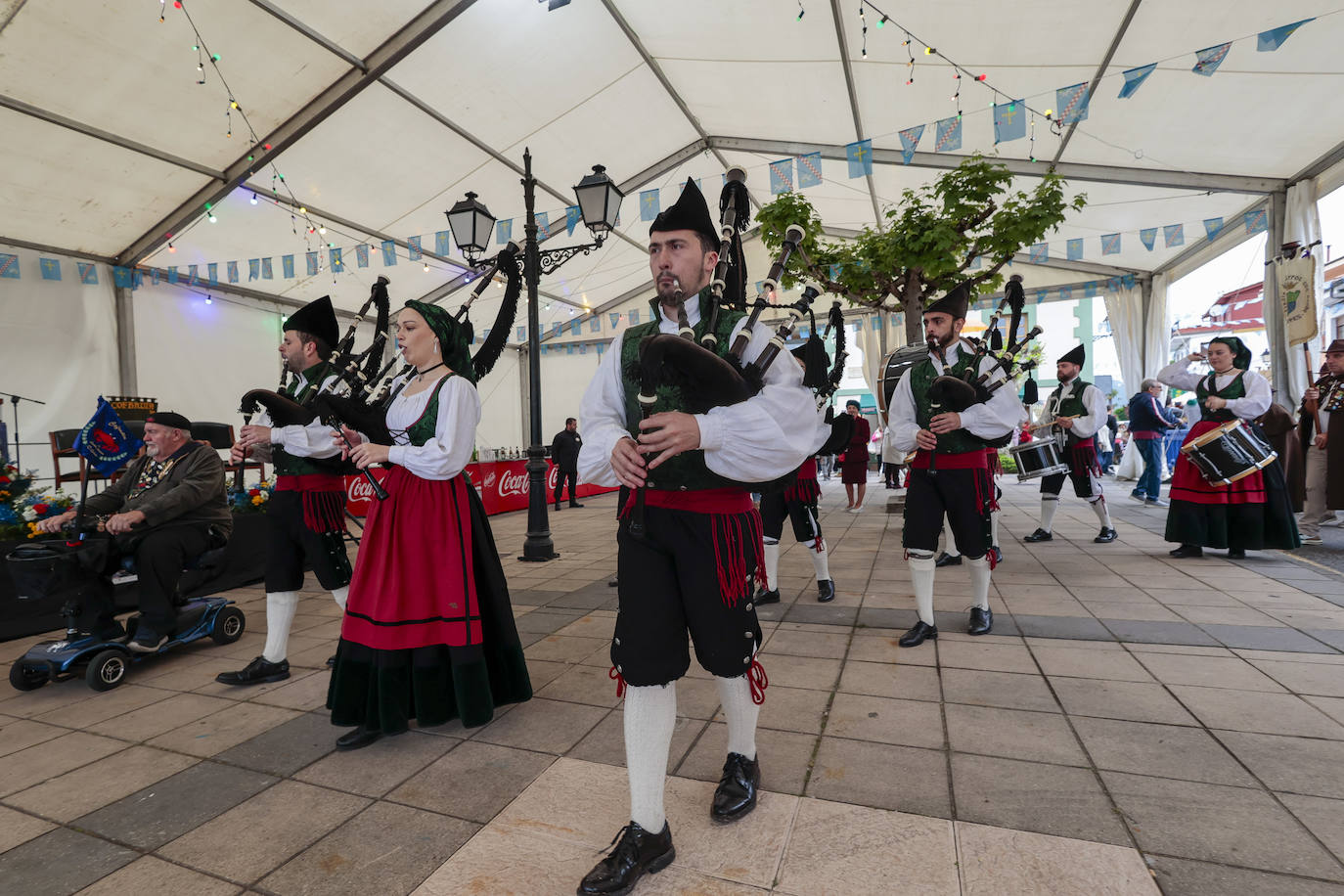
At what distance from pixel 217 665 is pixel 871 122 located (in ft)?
31.3

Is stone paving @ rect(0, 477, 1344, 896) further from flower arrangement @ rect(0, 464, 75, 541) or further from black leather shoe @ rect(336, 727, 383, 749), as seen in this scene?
flower arrangement @ rect(0, 464, 75, 541)

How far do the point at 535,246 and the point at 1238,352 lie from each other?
649 centimetres

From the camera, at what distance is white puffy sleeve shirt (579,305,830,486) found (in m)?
1.61

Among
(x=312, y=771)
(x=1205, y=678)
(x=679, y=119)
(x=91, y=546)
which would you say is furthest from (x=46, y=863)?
(x=679, y=119)

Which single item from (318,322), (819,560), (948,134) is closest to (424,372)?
(318,322)

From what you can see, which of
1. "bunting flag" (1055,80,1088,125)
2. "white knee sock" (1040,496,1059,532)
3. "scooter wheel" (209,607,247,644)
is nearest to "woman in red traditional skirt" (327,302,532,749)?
"scooter wheel" (209,607,247,644)

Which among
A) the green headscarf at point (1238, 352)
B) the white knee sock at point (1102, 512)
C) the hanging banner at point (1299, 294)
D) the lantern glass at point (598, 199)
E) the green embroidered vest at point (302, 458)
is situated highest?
the lantern glass at point (598, 199)

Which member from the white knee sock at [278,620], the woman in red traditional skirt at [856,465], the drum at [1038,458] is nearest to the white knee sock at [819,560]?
the drum at [1038,458]

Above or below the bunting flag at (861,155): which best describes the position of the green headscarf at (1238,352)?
below

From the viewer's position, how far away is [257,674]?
328 cm

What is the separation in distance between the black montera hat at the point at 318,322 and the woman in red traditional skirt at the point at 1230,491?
6692mm

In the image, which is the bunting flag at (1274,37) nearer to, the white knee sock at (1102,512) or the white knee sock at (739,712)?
the white knee sock at (1102,512)

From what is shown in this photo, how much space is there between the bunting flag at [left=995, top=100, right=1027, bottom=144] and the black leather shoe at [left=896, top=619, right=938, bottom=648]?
576 cm

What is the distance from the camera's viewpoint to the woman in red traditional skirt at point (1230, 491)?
16.9ft
